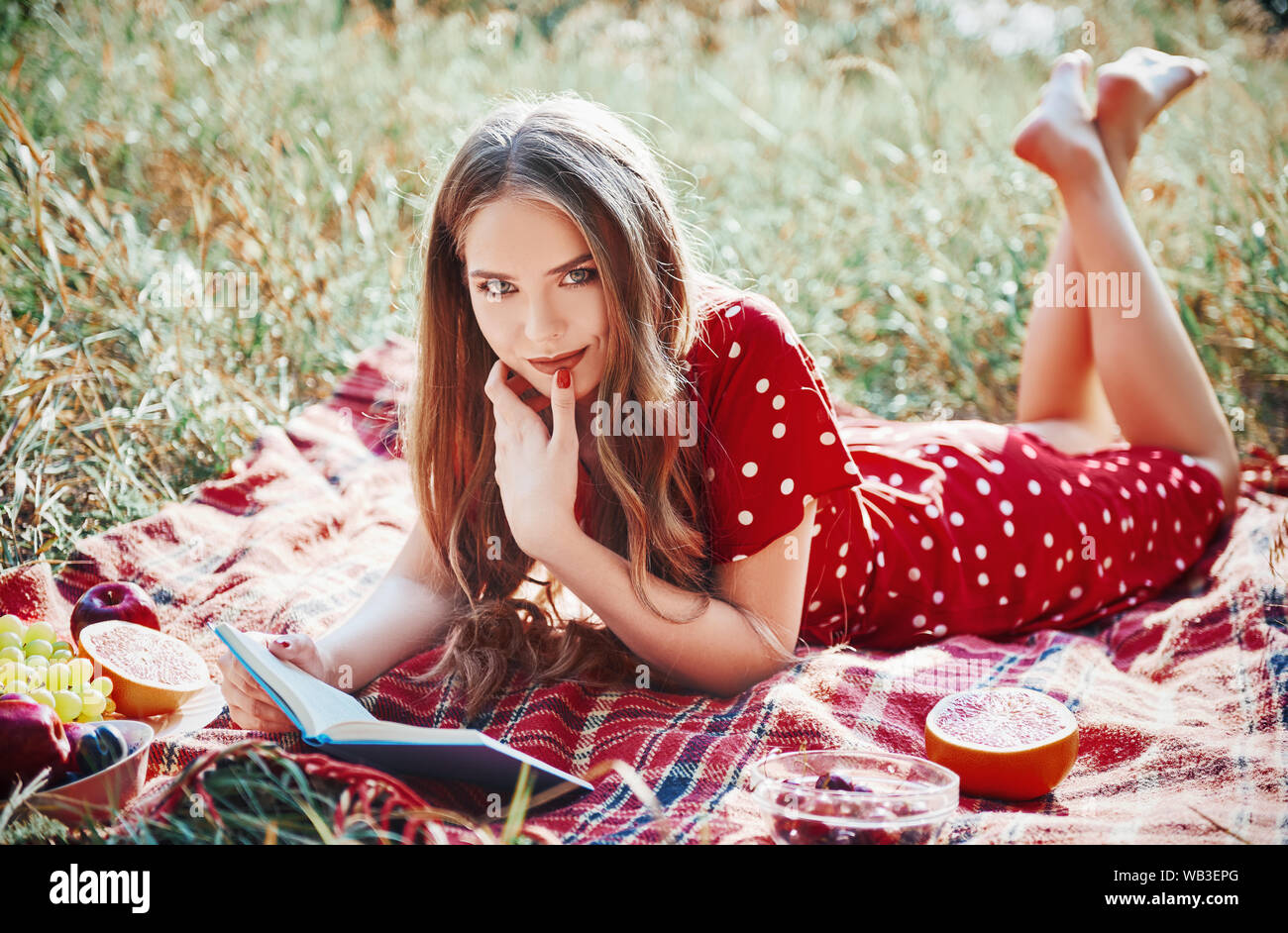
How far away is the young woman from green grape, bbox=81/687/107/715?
0.21m

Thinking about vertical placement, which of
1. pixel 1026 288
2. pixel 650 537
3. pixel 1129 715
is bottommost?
pixel 1129 715

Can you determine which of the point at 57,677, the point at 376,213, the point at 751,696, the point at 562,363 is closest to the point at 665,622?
the point at 751,696

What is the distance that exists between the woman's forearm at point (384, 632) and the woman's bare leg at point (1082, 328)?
1780 millimetres

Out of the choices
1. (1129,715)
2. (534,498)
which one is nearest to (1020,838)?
(1129,715)

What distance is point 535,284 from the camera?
183 centimetres

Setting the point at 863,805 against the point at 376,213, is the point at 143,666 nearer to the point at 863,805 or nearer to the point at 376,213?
the point at 863,805

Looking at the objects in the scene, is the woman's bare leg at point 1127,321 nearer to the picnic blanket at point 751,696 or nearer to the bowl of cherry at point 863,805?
the picnic blanket at point 751,696

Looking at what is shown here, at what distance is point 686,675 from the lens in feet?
6.80

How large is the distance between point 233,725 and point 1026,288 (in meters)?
3.26

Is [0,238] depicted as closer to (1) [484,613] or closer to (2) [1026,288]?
(1) [484,613]

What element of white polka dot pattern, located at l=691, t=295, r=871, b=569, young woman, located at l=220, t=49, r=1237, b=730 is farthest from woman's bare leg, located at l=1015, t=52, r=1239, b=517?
white polka dot pattern, located at l=691, t=295, r=871, b=569

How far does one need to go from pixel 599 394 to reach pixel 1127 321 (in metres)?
1.62
